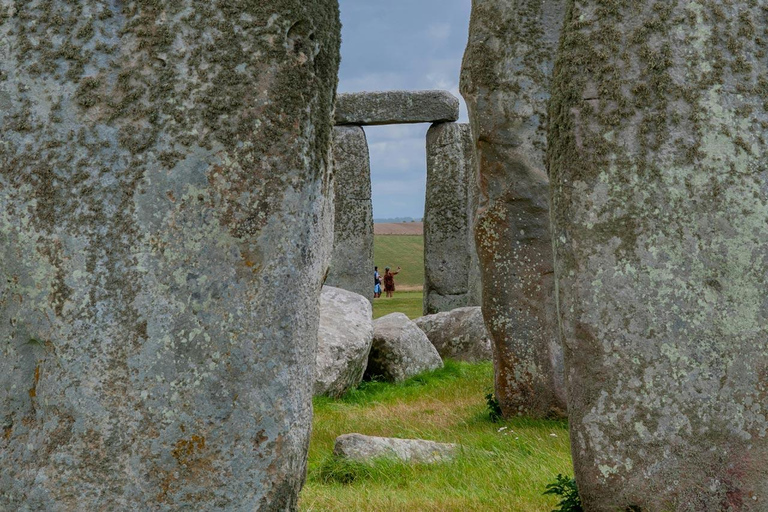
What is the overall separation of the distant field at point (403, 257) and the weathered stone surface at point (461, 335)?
673 inches

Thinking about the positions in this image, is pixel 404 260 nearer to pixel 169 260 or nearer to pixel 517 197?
pixel 517 197

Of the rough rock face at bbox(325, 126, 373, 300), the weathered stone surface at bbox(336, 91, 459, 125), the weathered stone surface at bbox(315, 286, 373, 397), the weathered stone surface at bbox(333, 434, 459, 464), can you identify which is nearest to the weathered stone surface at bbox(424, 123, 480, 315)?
the weathered stone surface at bbox(336, 91, 459, 125)

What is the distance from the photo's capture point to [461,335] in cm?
905

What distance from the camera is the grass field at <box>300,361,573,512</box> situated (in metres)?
3.48

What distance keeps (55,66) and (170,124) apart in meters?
0.35

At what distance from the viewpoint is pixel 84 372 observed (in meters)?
2.34

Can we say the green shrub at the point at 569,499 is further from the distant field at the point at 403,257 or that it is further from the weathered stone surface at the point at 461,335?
the distant field at the point at 403,257

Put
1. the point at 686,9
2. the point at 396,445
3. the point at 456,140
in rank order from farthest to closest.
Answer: the point at 456,140 → the point at 396,445 → the point at 686,9

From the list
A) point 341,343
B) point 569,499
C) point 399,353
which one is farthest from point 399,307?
point 569,499

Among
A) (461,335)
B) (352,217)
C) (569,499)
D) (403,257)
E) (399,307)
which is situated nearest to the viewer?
(569,499)

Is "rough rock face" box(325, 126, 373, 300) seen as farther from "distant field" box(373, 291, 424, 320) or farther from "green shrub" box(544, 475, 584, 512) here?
"green shrub" box(544, 475, 584, 512)

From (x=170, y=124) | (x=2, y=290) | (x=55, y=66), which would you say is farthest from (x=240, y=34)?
(x=2, y=290)

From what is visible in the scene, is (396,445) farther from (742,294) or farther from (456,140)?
(456,140)

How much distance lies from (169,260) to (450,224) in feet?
35.9
